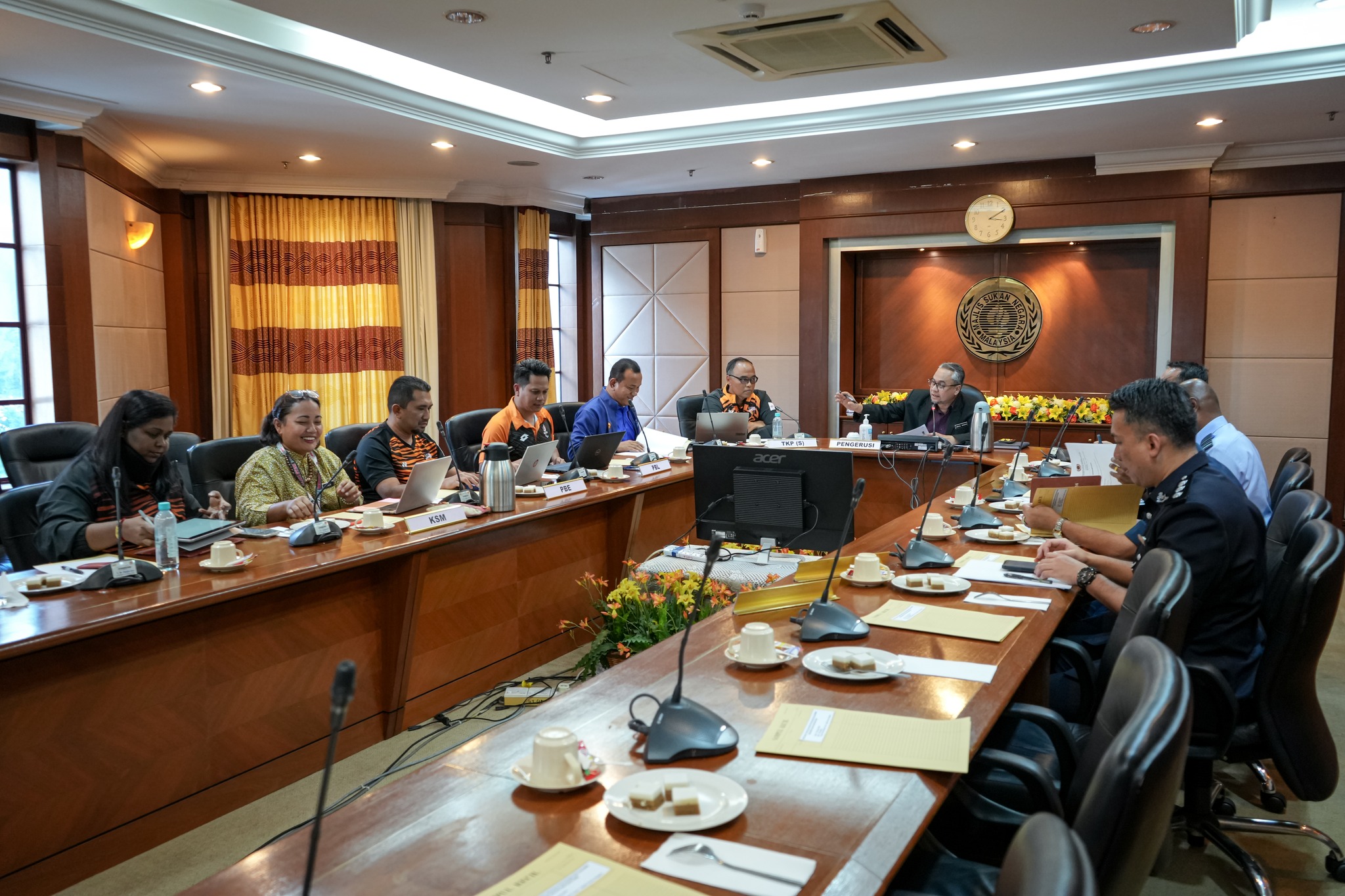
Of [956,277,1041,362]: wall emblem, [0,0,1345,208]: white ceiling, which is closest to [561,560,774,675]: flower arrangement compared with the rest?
[0,0,1345,208]: white ceiling

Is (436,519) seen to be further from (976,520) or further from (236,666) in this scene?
(976,520)

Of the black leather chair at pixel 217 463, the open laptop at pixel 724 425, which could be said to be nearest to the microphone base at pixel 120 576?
the black leather chair at pixel 217 463

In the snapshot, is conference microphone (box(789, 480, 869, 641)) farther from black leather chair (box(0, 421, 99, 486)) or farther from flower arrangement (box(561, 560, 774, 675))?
black leather chair (box(0, 421, 99, 486))

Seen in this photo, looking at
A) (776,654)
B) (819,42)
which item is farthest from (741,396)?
(776,654)

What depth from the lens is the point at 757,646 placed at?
191 centimetres

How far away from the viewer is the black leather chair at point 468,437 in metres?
5.00

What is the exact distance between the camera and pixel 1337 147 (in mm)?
6023

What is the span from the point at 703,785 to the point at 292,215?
6.54 metres

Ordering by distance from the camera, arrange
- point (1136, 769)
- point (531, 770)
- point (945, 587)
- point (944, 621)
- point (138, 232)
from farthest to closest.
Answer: point (138, 232), point (945, 587), point (944, 621), point (531, 770), point (1136, 769)

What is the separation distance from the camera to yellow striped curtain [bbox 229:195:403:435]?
6766mm

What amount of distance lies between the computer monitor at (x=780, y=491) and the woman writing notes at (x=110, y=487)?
1747mm

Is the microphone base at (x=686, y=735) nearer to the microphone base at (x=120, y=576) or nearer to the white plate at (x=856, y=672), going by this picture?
the white plate at (x=856, y=672)

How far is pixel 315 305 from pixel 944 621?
5.95 metres

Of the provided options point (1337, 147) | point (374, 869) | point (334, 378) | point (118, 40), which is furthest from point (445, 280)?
point (374, 869)
